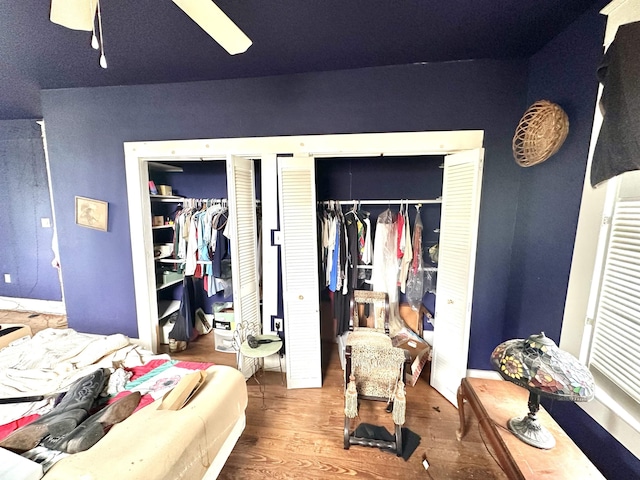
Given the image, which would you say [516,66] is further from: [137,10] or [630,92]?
[137,10]

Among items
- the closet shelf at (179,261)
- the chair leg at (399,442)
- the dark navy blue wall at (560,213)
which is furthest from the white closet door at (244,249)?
the dark navy blue wall at (560,213)

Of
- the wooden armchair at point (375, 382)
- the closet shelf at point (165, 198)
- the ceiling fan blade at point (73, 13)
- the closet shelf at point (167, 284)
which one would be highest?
the ceiling fan blade at point (73, 13)

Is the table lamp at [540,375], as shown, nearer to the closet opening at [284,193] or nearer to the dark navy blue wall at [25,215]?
the closet opening at [284,193]

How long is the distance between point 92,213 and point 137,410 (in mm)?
2159

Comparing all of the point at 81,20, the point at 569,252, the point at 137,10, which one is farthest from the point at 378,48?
the point at 569,252

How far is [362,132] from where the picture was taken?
6.62 ft

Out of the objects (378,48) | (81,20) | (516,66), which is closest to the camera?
(81,20)

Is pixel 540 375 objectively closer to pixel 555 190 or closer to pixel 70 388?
pixel 555 190

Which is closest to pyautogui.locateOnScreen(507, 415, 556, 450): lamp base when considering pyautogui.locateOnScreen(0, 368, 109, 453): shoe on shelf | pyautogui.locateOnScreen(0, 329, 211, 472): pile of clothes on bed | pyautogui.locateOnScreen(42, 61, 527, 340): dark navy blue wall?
pyautogui.locateOnScreen(42, 61, 527, 340): dark navy blue wall

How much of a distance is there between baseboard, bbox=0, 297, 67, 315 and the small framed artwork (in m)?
2.08

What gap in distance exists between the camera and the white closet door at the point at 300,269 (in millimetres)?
2020

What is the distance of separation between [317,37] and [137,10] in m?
1.03

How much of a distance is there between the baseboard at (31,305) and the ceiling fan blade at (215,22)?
455cm

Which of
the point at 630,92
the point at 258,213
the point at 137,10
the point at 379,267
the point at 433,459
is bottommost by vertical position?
the point at 433,459
